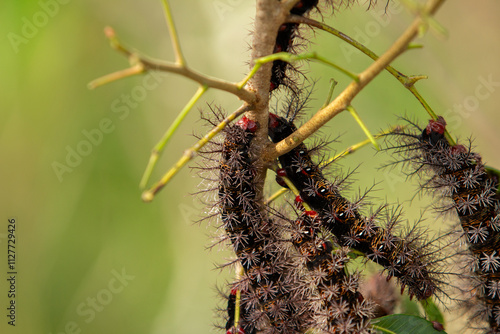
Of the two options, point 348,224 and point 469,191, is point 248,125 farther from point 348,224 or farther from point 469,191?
point 469,191

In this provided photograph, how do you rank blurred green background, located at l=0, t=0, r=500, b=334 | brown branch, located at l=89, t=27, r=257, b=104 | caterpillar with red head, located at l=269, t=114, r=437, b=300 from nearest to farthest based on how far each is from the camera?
brown branch, located at l=89, t=27, r=257, b=104, caterpillar with red head, located at l=269, t=114, r=437, b=300, blurred green background, located at l=0, t=0, r=500, b=334

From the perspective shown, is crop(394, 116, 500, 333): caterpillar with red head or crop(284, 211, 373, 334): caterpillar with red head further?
crop(394, 116, 500, 333): caterpillar with red head

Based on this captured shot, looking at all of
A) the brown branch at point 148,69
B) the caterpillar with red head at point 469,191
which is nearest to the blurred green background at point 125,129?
the caterpillar with red head at point 469,191

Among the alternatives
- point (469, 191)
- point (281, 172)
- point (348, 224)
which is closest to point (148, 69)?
point (281, 172)

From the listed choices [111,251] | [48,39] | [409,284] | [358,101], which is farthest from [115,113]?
[409,284]

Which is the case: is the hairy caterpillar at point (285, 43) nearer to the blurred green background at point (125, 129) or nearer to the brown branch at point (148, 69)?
the brown branch at point (148, 69)

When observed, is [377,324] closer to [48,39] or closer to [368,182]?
[368,182]

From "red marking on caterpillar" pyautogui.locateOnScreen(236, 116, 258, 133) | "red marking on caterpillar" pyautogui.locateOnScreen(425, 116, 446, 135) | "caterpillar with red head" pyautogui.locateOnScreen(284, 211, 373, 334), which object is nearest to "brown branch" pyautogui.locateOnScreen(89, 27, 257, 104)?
"red marking on caterpillar" pyautogui.locateOnScreen(236, 116, 258, 133)

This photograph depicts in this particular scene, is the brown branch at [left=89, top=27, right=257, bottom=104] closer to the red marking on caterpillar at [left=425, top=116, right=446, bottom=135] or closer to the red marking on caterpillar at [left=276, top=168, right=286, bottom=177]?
the red marking on caterpillar at [left=276, top=168, right=286, bottom=177]
